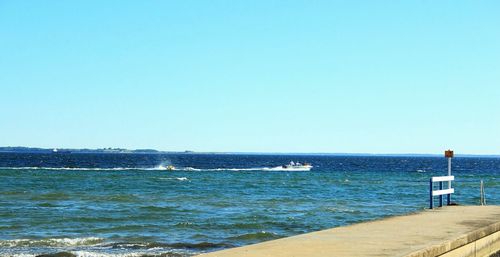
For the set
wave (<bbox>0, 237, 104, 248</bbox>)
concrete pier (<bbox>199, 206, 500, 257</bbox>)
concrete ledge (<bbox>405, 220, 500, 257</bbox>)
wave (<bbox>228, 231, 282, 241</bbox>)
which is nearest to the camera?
concrete pier (<bbox>199, 206, 500, 257</bbox>)

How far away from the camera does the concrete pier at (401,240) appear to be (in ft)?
34.2

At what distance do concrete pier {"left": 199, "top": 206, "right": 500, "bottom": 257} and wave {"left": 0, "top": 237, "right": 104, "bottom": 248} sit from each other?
9.84m

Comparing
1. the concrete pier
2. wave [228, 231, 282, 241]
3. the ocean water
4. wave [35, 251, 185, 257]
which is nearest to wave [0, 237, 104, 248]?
the ocean water

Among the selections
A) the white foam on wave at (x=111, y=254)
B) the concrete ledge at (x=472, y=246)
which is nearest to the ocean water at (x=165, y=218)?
the white foam on wave at (x=111, y=254)

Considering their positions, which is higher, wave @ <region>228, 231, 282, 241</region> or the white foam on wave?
wave @ <region>228, 231, 282, 241</region>

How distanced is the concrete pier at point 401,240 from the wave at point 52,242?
32.3ft

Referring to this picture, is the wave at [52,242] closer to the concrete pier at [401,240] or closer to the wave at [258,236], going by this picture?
the wave at [258,236]

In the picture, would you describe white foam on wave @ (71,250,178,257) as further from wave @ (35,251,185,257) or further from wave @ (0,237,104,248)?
wave @ (0,237,104,248)

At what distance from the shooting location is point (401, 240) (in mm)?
11820

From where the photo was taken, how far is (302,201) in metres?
40.1

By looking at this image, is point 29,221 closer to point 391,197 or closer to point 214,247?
point 214,247

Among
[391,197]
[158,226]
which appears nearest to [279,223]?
[158,226]

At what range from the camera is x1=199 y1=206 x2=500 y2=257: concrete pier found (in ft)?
34.2

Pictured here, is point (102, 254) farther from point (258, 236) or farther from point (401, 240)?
point (401, 240)
